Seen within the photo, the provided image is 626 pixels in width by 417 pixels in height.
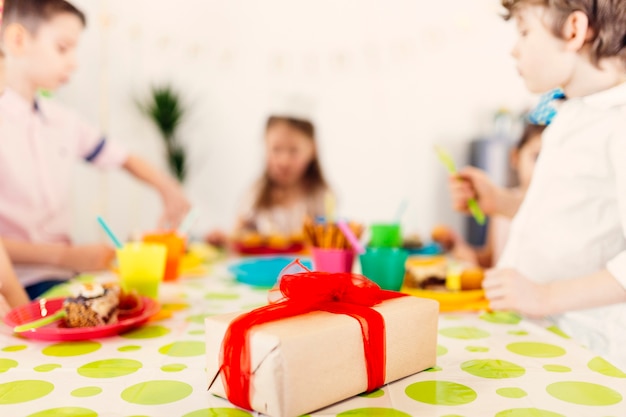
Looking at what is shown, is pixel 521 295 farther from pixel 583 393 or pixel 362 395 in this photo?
pixel 362 395

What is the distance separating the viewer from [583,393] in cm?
59

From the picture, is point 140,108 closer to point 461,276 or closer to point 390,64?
point 390,64

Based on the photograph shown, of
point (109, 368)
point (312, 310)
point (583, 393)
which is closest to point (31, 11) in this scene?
point (109, 368)

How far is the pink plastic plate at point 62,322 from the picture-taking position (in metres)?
0.75

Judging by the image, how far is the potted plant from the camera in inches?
131

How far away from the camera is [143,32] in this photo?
3.46m

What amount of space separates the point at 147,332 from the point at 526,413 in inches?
20.4

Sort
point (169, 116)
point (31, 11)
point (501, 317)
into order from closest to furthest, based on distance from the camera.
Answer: point (501, 317), point (31, 11), point (169, 116)

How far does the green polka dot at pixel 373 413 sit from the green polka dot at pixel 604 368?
10.8 inches

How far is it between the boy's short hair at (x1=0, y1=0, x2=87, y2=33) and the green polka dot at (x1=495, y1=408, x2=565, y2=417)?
3.80 ft

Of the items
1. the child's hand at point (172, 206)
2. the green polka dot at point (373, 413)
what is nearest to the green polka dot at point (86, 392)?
the green polka dot at point (373, 413)

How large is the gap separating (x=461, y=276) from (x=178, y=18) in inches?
118

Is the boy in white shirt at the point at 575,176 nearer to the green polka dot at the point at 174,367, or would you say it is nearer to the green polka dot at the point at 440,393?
the green polka dot at the point at 440,393

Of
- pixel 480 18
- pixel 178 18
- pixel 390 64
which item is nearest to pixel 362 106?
pixel 390 64
